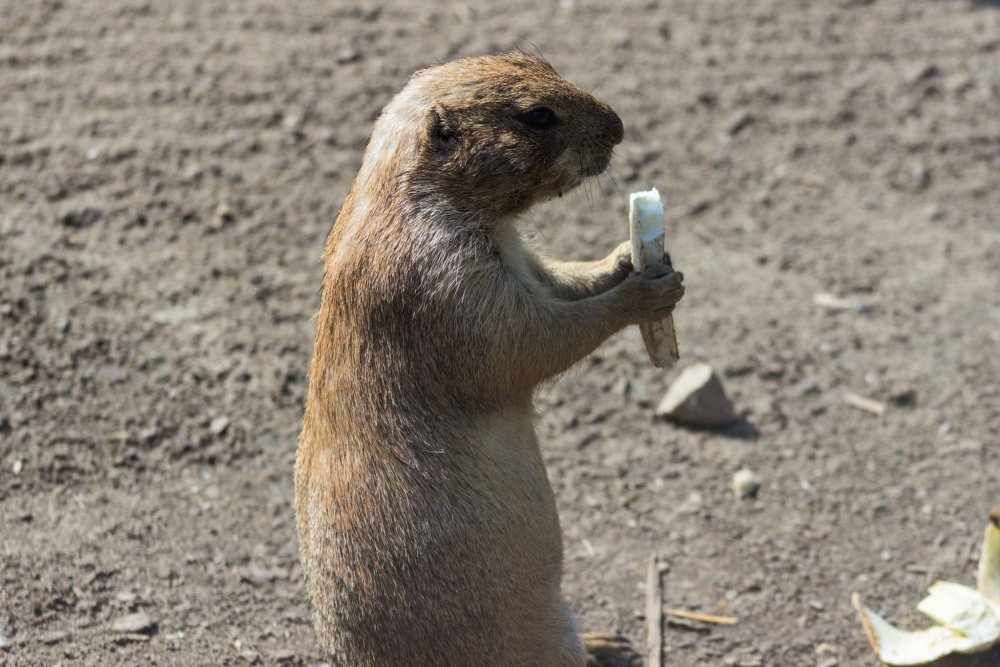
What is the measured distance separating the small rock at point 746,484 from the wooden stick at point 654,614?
0.59 meters

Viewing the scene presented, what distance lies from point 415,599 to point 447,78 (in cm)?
171

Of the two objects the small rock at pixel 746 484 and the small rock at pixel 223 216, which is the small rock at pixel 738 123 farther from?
the small rock at pixel 223 216

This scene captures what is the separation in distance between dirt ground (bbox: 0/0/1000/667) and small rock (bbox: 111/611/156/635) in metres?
0.02

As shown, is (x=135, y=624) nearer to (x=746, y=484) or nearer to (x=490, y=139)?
(x=490, y=139)

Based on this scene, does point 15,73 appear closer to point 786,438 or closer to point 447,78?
point 447,78

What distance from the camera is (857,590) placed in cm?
480

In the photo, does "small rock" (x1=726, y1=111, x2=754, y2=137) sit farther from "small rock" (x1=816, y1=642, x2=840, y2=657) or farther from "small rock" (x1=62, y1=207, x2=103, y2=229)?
"small rock" (x1=62, y1=207, x2=103, y2=229)

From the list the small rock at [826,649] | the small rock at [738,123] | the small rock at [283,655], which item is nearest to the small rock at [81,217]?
the small rock at [283,655]

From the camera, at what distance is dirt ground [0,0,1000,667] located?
4.71 metres

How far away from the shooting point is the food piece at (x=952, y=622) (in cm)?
432

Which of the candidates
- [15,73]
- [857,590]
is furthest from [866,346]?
[15,73]

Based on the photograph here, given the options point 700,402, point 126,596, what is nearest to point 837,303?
point 700,402

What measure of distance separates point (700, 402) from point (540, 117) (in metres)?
2.30

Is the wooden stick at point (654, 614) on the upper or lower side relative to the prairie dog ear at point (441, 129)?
lower
